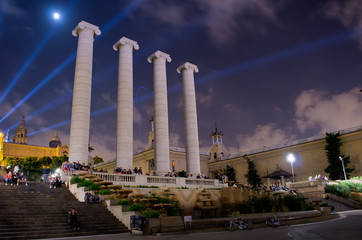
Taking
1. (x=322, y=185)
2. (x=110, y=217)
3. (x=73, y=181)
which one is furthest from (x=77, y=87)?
(x=322, y=185)

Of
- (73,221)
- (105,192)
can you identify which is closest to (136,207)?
(73,221)

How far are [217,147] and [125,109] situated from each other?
49.7 metres

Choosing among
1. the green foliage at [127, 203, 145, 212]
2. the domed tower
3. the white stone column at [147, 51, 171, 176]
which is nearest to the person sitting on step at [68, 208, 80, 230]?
the green foliage at [127, 203, 145, 212]

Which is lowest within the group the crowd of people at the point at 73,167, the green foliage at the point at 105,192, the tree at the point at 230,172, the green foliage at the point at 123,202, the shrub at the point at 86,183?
the green foliage at the point at 123,202

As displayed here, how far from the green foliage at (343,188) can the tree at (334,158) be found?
9.99 metres

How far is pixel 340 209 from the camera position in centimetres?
3981

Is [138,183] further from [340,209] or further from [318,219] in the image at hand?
[340,209]

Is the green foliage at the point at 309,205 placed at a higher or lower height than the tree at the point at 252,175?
lower

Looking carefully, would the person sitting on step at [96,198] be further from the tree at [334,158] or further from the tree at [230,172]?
the tree at [230,172]

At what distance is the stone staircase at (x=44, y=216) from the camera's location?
17913mm

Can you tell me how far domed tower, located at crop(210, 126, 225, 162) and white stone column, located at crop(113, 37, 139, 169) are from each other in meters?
46.3

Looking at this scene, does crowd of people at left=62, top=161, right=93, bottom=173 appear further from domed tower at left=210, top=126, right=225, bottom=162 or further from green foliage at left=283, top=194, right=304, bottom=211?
domed tower at left=210, top=126, right=225, bottom=162

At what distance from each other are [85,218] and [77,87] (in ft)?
75.4

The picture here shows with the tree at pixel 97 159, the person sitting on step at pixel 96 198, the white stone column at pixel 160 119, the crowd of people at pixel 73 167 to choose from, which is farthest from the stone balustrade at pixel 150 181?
the tree at pixel 97 159
